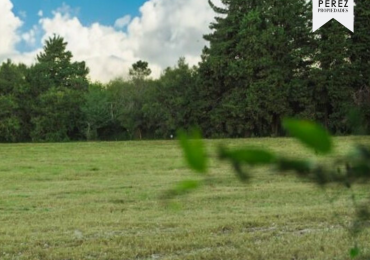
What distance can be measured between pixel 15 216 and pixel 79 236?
6.22ft

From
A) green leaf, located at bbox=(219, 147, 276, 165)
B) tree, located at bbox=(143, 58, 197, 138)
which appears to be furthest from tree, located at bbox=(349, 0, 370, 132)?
green leaf, located at bbox=(219, 147, 276, 165)

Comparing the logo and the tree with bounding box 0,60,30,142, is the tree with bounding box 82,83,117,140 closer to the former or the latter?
the tree with bounding box 0,60,30,142

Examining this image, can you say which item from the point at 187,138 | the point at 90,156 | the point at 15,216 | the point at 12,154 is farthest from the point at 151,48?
the point at 187,138

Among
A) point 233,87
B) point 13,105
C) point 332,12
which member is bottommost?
point 13,105

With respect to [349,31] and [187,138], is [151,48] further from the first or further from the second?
[187,138]

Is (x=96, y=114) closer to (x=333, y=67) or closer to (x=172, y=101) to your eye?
(x=172, y=101)

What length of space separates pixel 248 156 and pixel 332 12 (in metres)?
20.4

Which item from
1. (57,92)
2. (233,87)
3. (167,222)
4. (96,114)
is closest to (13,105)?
(57,92)

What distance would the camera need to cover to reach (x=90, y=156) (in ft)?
58.1

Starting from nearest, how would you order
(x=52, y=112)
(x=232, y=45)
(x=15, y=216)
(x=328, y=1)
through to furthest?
(x=15, y=216), (x=328, y=1), (x=232, y=45), (x=52, y=112)

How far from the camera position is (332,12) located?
19719 millimetres

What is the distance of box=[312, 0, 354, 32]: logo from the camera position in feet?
56.9

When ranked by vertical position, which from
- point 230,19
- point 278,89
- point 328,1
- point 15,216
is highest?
point 230,19

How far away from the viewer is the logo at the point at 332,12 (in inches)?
682
